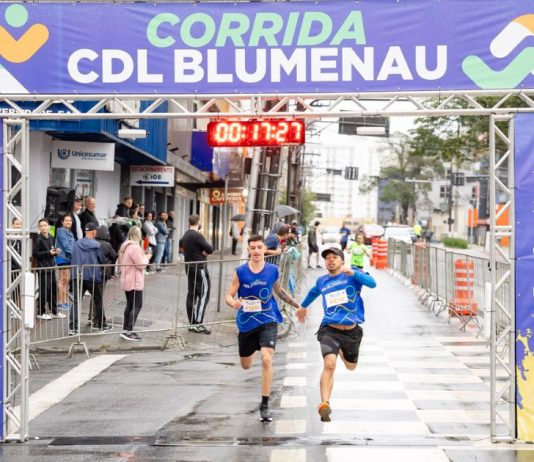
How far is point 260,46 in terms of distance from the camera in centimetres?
985

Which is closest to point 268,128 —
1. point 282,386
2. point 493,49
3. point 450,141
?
point 282,386

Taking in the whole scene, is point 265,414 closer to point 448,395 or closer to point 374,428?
point 374,428

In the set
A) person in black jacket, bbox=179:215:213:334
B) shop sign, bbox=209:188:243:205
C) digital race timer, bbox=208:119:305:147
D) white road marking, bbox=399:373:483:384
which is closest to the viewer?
white road marking, bbox=399:373:483:384

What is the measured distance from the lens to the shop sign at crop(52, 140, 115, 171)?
73.9ft

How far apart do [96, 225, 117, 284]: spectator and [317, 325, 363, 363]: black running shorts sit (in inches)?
275

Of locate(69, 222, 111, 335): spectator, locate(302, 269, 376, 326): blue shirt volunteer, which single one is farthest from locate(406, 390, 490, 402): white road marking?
locate(69, 222, 111, 335): spectator

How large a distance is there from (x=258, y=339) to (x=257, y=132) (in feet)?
13.3

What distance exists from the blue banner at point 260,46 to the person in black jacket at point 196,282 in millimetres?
7445

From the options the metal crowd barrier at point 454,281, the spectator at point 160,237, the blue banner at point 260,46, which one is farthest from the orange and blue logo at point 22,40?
the spectator at point 160,237

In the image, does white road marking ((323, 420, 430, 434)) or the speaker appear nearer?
white road marking ((323, 420, 430, 434))

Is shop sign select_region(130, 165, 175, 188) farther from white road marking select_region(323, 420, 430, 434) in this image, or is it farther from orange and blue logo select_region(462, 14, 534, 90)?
orange and blue logo select_region(462, 14, 534, 90)

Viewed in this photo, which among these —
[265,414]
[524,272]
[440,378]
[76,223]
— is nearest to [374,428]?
[265,414]

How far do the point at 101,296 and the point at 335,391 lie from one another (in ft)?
18.4

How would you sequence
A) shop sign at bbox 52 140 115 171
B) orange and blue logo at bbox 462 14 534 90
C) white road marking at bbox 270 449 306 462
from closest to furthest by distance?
white road marking at bbox 270 449 306 462
orange and blue logo at bbox 462 14 534 90
shop sign at bbox 52 140 115 171
